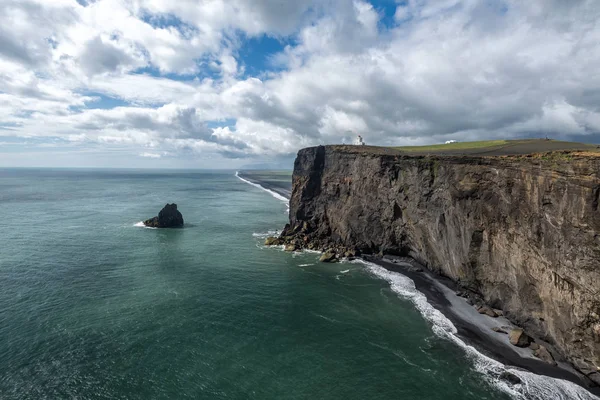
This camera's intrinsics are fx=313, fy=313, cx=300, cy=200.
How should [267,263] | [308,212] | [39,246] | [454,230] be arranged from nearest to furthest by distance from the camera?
[454,230]
[267,263]
[39,246]
[308,212]

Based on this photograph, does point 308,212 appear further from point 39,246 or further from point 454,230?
point 39,246

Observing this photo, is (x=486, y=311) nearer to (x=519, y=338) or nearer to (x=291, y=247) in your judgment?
(x=519, y=338)

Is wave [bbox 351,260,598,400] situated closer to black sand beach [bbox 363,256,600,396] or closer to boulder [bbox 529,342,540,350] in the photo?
black sand beach [bbox 363,256,600,396]

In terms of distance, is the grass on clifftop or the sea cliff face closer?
the sea cliff face

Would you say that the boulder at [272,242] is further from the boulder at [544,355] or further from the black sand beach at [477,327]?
the boulder at [544,355]

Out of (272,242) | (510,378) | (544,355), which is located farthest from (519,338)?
(272,242)

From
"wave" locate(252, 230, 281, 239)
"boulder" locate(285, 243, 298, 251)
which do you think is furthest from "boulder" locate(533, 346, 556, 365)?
"wave" locate(252, 230, 281, 239)

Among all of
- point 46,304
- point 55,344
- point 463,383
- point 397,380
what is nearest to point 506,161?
point 463,383
